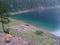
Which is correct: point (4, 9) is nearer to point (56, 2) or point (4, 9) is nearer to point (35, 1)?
point (35, 1)

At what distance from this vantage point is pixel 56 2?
99625 millimetres

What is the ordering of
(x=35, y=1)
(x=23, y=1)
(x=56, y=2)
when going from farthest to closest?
(x=56, y=2) < (x=35, y=1) < (x=23, y=1)

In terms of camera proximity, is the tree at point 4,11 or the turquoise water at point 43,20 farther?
the turquoise water at point 43,20

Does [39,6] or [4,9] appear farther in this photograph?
[39,6]

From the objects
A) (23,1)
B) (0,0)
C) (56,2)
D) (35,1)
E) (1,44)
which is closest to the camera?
(1,44)

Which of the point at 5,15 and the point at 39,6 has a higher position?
the point at 5,15

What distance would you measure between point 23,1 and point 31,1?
549 centimetres

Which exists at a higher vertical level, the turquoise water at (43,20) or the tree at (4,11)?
the tree at (4,11)

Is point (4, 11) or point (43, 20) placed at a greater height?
point (4, 11)

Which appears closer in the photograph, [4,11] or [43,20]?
[4,11]

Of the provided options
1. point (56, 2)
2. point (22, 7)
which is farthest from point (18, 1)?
point (56, 2)

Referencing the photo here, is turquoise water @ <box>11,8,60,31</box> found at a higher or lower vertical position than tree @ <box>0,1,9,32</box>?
lower

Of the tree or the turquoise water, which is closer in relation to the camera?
the tree

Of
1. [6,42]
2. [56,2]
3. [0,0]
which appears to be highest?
[0,0]
